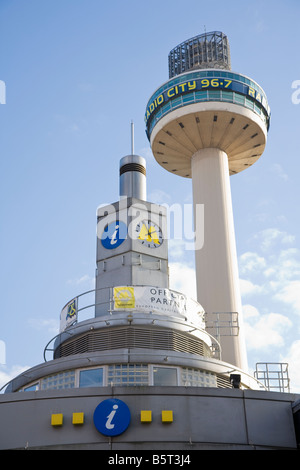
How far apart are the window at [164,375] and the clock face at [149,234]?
9.19 m

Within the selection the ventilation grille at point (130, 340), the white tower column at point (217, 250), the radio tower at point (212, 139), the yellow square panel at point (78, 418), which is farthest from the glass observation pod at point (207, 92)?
the yellow square panel at point (78, 418)

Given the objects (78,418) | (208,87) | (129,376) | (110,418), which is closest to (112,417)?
(110,418)

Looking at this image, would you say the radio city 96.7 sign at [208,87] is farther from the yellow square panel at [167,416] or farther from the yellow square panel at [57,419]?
the yellow square panel at [57,419]

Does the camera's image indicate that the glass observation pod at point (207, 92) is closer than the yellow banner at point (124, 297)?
No

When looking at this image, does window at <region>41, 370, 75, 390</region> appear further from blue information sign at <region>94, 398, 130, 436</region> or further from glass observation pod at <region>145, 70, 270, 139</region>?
glass observation pod at <region>145, 70, 270, 139</region>

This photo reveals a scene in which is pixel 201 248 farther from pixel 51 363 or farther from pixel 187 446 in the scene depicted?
pixel 187 446

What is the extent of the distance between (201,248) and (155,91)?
616 inches

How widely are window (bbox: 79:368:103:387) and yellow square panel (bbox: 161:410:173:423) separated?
3.98 meters

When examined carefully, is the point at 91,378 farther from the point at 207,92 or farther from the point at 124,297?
the point at 207,92

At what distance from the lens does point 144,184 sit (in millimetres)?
38688

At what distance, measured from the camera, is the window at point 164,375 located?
2714 cm

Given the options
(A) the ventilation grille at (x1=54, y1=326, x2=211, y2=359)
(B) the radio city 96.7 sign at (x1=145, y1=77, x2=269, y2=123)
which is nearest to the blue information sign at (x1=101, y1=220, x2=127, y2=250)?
(A) the ventilation grille at (x1=54, y1=326, x2=211, y2=359)

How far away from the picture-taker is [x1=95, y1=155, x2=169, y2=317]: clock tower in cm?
3372

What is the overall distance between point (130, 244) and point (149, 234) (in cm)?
166
